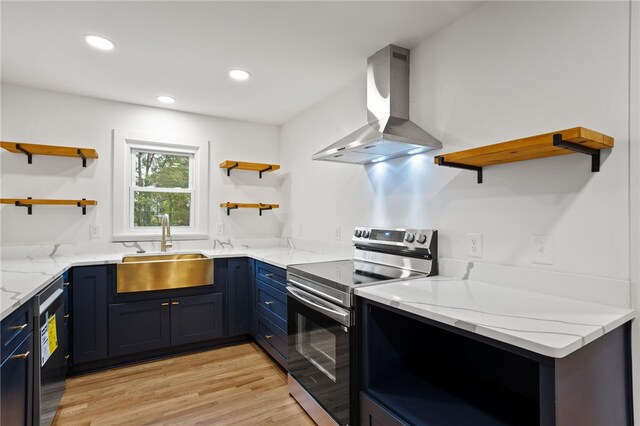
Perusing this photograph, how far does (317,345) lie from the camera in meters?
1.94

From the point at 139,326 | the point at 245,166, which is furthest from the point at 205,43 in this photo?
the point at 139,326

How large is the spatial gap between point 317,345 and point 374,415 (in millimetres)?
524

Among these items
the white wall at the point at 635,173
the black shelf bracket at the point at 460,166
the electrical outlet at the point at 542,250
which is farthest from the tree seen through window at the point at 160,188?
the white wall at the point at 635,173

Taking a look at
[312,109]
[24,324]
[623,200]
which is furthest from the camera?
[312,109]

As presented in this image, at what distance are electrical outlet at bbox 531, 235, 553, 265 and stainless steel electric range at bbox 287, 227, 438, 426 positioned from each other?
53 centimetres

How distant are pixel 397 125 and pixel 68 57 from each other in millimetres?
2282

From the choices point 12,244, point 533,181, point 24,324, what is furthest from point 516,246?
point 12,244

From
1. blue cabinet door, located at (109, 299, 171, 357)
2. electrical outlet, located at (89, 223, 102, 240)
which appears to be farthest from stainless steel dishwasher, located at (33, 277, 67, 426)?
electrical outlet, located at (89, 223, 102, 240)

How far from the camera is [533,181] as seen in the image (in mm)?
1533

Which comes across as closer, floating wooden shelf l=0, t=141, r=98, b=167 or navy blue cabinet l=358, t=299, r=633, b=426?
navy blue cabinet l=358, t=299, r=633, b=426

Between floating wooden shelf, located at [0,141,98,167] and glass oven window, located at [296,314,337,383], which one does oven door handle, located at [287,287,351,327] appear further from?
floating wooden shelf, located at [0,141,98,167]

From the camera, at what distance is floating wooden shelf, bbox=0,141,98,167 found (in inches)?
Answer: 103

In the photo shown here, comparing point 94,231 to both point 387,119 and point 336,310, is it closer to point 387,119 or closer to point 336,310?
point 336,310

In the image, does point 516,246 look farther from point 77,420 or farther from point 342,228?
point 77,420
